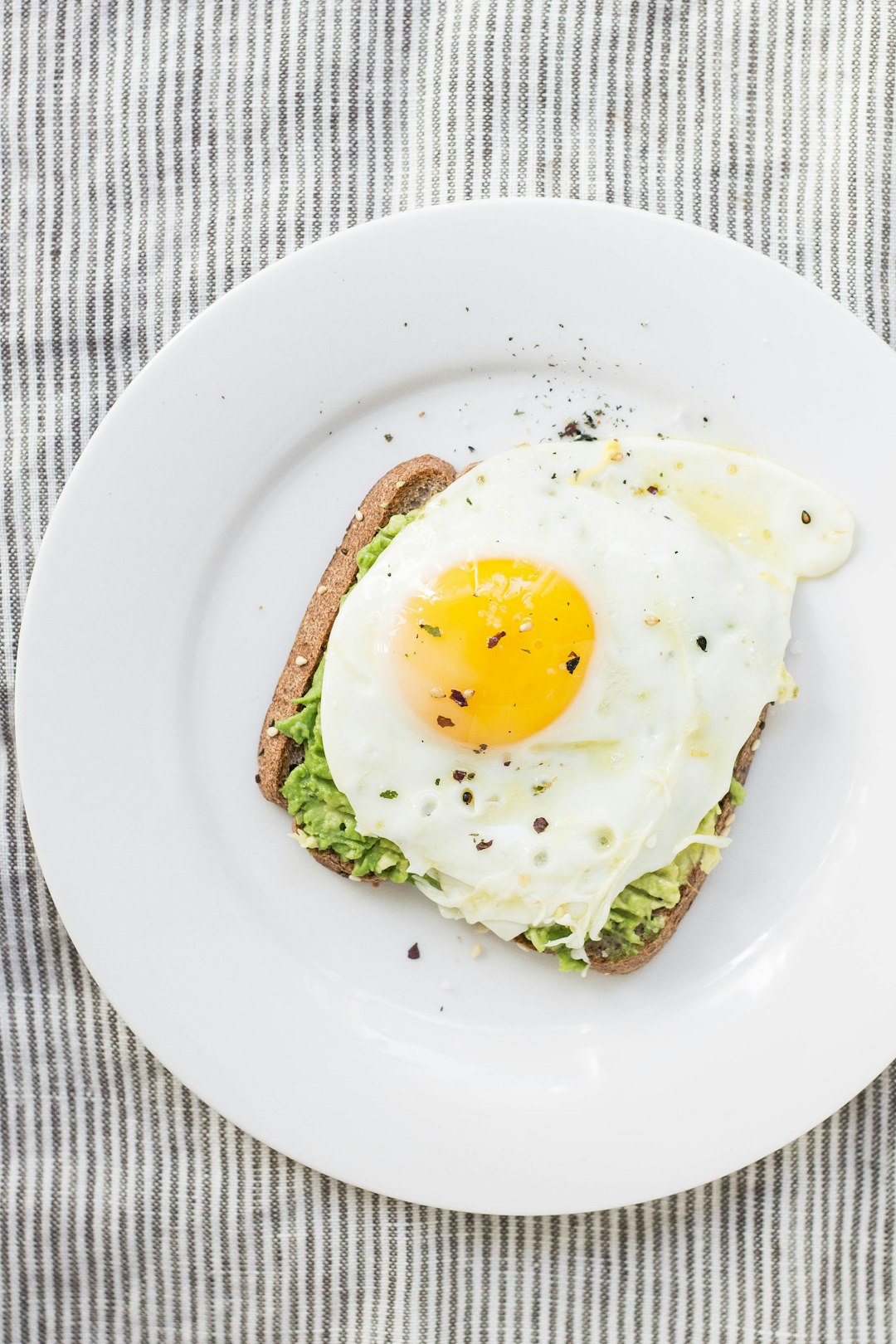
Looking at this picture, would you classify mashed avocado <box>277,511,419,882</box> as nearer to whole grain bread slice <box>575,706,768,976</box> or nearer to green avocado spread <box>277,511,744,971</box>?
green avocado spread <box>277,511,744,971</box>

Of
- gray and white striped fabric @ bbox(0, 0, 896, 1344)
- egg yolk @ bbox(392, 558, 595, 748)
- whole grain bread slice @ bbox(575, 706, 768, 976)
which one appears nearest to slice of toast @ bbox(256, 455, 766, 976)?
whole grain bread slice @ bbox(575, 706, 768, 976)

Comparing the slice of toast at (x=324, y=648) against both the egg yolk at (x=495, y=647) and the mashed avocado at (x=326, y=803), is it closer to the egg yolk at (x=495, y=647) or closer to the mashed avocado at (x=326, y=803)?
the mashed avocado at (x=326, y=803)

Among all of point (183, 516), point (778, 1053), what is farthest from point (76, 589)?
point (778, 1053)

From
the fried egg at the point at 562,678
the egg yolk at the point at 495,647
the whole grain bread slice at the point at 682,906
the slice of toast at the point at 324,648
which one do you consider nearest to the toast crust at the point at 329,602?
the slice of toast at the point at 324,648

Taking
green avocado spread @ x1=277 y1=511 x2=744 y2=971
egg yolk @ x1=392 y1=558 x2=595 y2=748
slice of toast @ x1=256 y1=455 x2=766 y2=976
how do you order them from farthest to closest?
slice of toast @ x1=256 y1=455 x2=766 y2=976 → green avocado spread @ x1=277 y1=511 x2=744 y2=971 → egg yolk @ x1=392 y1=558 x2=595 y2=748

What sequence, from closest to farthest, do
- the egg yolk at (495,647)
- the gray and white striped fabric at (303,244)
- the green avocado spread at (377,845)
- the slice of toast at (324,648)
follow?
1. the egg yolk at (495,647)
2. the green avocado spread at (377,845)
3. the slice of toast at (324,648)
4. the gray and white striped fabric at (303,244)
